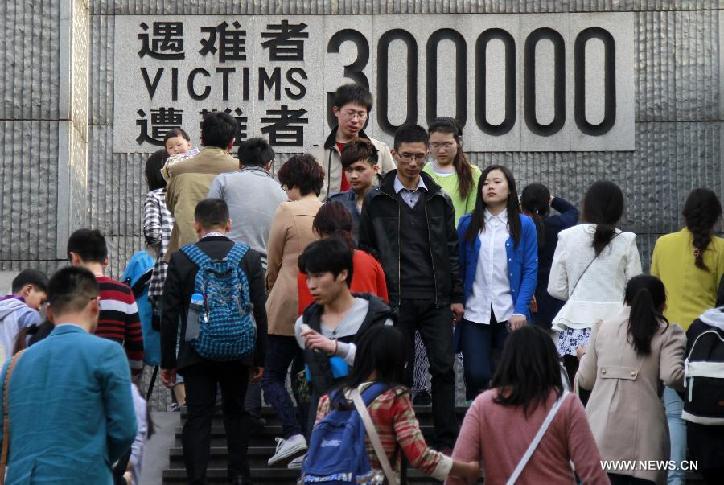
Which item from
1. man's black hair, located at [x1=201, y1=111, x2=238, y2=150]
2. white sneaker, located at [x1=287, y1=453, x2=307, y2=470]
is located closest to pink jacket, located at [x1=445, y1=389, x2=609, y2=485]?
white sneaker, located at [x1=287, y1=453, x2=307, y2=470]

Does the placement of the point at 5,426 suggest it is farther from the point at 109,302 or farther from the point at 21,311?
the point at 21,311

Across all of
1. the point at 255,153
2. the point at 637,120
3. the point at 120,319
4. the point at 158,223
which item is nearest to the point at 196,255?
the point at 120,319

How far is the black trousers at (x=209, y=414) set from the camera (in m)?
8.29

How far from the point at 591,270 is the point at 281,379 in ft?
6.48

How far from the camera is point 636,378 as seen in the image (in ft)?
26.6

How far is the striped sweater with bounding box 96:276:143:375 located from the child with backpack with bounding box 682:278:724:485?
2.91 meters

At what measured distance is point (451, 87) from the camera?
42.9 ft

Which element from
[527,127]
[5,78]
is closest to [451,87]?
[527,127]

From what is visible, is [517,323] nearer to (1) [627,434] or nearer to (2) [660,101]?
(1) [627,434]

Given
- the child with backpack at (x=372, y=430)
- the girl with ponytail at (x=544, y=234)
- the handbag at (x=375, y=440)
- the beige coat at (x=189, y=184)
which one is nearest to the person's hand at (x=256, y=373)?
the beige coat at (x=189, y=184)

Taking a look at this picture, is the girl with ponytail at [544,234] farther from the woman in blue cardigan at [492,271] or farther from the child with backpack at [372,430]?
the child with backpack at [372,430]

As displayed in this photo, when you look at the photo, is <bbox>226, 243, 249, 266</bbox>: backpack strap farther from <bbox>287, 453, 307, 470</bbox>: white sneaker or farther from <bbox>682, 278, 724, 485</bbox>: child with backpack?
<bbox>682, 278, 724, 485</bbox>: child with backpack

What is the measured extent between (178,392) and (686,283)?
3.60 meters

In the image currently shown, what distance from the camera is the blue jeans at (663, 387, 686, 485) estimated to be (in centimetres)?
845
